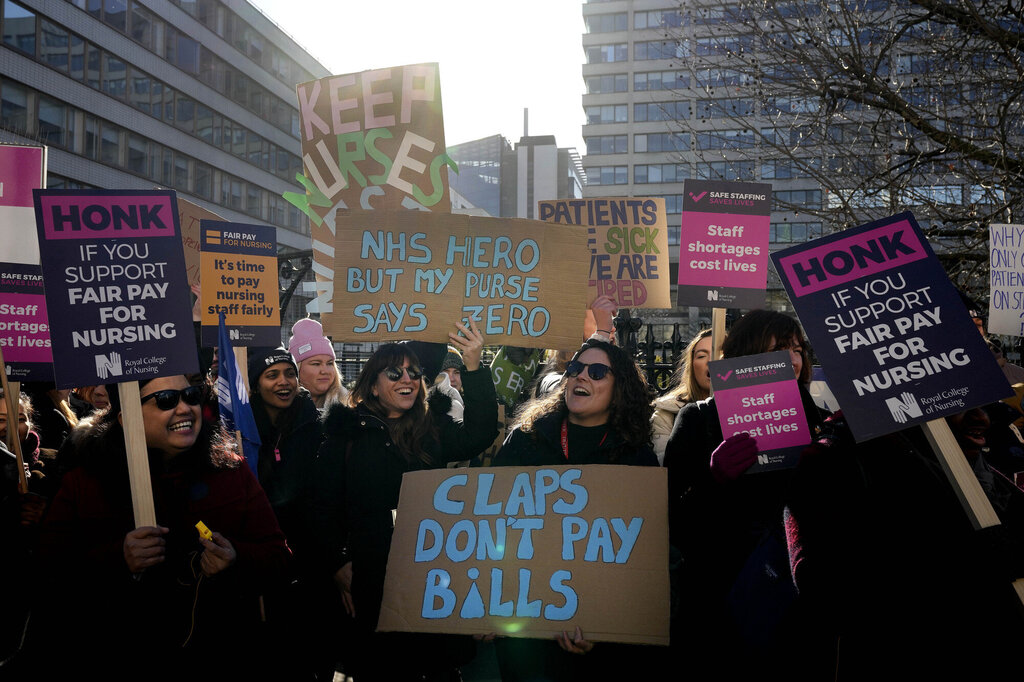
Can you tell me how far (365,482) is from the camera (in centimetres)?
359

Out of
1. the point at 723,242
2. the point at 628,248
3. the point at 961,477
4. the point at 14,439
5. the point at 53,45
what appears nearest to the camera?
the point at 961,477

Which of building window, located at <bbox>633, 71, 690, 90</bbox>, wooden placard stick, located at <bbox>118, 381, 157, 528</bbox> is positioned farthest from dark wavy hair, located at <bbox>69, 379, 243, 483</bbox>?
building window, located at <bbox>633, 71, 690, 90</bbox>

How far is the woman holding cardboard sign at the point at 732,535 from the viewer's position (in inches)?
100.0

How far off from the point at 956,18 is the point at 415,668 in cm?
681

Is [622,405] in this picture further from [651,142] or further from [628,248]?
[651,142]

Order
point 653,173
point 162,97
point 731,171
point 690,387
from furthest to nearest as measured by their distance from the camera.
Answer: point 653,173 < point 162,97 < point 731,171 < point 690,387

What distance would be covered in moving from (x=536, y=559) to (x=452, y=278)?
65.0 inches

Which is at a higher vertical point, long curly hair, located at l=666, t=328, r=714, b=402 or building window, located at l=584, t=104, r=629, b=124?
building window, located at l=584, t=104, r=629, b=124

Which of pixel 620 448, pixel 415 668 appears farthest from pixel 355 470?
pixel 620 448

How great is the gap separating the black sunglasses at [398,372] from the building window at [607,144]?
204 feet

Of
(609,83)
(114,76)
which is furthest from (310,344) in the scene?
(609,83)

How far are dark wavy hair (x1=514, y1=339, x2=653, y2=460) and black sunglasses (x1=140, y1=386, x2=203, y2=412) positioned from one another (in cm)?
141

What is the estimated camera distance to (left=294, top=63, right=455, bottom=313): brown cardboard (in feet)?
14.7

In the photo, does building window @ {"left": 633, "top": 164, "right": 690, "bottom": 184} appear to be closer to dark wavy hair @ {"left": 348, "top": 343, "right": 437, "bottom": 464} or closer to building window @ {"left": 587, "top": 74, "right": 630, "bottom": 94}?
building window @ {"left": 587, "top": 74, "right": 630, "bottom": 94}
